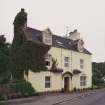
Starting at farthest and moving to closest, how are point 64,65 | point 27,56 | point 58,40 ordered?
point 58,40 → point 64,65 → point 27,56

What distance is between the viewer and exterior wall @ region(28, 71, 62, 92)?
34.9 m

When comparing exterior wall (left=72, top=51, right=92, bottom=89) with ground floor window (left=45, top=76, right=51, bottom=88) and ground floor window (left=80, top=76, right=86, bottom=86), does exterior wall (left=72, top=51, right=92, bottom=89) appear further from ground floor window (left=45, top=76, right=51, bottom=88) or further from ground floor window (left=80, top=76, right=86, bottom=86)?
ground floor window (left=45, top=76, right=51, bottom=88)

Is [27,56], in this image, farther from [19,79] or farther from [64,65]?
[64,65]

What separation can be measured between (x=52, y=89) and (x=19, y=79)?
548 cm

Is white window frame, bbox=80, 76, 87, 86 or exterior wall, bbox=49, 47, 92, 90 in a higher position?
exterior wall, bbox=49, 47, 92, 90

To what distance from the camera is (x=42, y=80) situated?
36.1 m

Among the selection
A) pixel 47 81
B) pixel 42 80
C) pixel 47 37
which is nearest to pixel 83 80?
pixel 47 81

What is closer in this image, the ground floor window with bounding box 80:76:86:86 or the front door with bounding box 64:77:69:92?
the front door with bounding box 64:77:69:92

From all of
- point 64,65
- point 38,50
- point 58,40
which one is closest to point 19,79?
point 38,50

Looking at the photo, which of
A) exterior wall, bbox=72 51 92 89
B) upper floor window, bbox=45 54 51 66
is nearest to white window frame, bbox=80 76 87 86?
exterior wall, bbox=72 51 92 89

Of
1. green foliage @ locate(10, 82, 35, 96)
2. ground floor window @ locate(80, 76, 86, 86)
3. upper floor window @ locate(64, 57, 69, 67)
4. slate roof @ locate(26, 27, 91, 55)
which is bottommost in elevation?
green foliage @ locate(10, 82, 35, 96)

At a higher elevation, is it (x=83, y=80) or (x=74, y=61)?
(x=74, y=61)

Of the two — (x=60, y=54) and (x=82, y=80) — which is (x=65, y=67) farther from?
(x=82, y=80)

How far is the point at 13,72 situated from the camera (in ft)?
117
